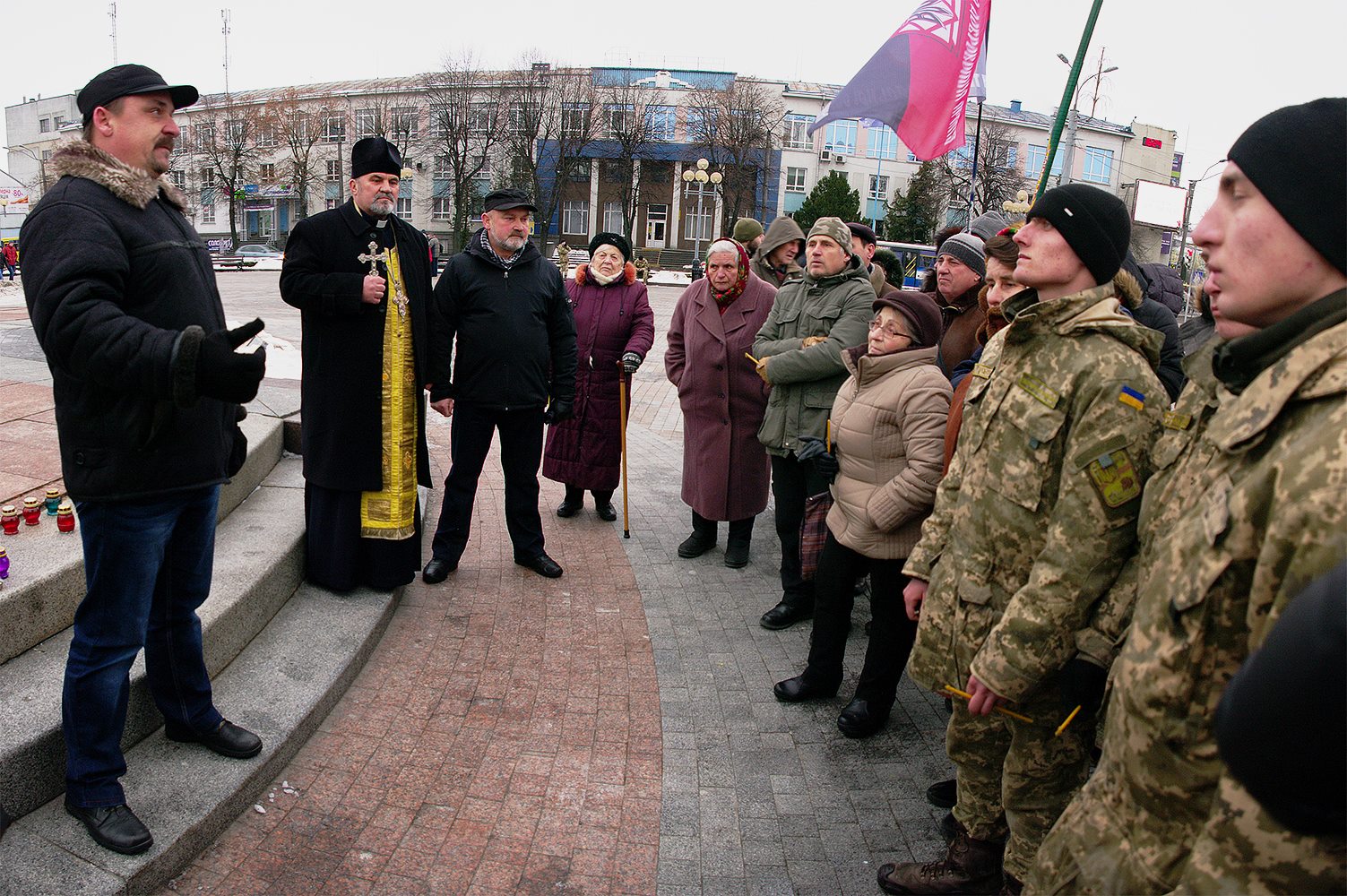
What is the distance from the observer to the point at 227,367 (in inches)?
97.9

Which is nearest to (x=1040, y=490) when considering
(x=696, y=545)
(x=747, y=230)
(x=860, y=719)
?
(x=860, y=719)

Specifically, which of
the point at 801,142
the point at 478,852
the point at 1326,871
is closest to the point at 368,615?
the point at 478,852

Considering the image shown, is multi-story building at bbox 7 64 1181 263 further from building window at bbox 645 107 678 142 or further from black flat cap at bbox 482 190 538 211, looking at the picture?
black flat cap at bbox 482 190 538 211

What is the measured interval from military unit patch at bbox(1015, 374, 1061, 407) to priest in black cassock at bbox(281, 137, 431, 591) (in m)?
3.03

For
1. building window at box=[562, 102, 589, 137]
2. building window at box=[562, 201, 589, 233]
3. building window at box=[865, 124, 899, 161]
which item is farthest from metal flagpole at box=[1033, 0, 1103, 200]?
building window at box=[562, 201, 589, 233]

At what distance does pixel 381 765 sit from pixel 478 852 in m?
0.68

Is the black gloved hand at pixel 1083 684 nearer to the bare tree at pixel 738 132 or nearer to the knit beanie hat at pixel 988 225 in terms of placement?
the knit beanie hat at pixel 988 225

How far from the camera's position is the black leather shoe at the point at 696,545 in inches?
240

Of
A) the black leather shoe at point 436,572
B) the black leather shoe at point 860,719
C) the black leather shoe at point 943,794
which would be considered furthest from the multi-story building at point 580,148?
the black leather shoe at point 943,794

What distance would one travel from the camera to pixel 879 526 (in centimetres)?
364

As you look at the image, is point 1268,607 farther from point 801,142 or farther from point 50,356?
point 801,142

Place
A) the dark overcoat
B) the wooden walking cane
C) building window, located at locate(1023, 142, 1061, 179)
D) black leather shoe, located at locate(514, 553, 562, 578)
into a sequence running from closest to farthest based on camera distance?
the dark overcoat → black leather shoe, located at locate(514, 553, 562, 578) → the wooden walking cane → building window, located at locate(1023, 142, 1061, 179)

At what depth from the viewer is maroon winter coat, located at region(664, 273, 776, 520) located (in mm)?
5809

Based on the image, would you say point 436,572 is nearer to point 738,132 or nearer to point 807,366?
point 807,366
